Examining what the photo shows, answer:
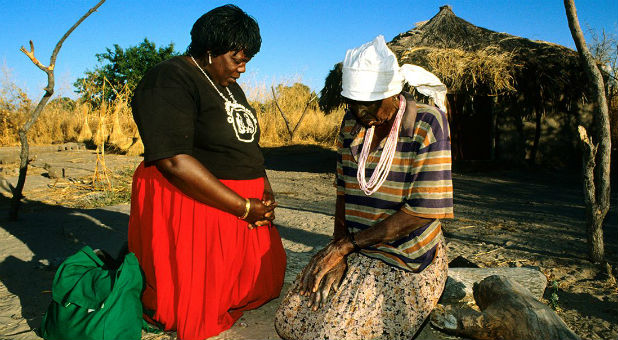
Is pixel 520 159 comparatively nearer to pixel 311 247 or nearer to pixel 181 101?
pixel 311 247

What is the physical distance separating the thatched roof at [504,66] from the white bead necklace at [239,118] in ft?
22.9

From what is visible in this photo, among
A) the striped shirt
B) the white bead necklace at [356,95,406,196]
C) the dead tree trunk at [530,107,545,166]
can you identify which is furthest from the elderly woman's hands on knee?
the dead tree trunk at [530,107,545,166]

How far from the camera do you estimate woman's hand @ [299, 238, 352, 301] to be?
1.97 m

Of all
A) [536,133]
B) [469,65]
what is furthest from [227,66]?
[536,133]

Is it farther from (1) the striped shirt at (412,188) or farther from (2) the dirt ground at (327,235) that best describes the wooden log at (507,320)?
(1) the striped shirt at (412,188)

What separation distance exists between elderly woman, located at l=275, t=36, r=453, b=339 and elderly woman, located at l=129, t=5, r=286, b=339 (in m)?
0.44

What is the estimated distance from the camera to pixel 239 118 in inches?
89.7

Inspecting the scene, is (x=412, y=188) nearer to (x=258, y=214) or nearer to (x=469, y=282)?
(x=258, y=214)

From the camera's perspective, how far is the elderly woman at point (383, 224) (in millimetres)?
1821

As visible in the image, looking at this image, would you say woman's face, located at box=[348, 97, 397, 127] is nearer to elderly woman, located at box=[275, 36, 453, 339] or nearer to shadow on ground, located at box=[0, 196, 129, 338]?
elderly woman, located at box=[275, 36, 453, 339]

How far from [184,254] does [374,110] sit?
1178 millimetres

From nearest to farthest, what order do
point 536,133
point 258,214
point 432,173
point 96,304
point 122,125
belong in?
point 432,173 < point 96,304 < point 258,214 < point 536,133 < point 122,125

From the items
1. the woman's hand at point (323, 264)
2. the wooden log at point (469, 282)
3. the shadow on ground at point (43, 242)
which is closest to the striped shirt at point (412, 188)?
the woman's hand at point (323, 264)

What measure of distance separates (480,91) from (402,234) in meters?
8.92
